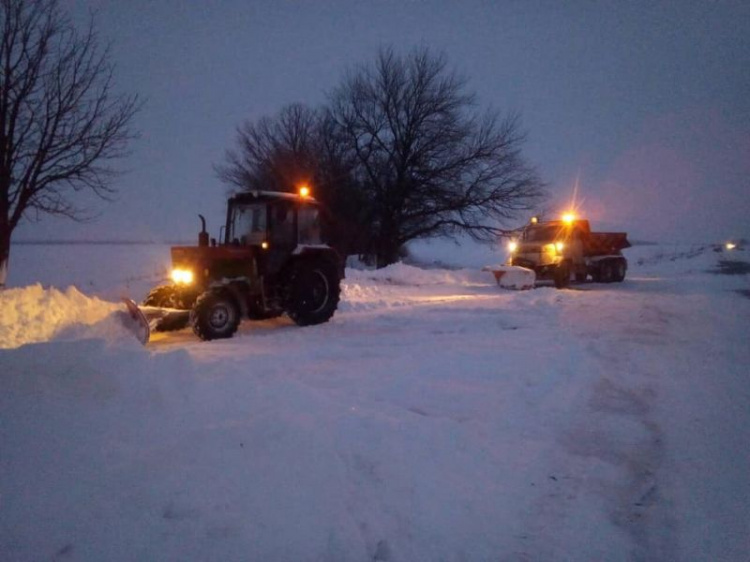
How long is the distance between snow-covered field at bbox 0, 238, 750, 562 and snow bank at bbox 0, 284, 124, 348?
0.51 ft

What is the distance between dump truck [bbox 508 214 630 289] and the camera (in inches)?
792

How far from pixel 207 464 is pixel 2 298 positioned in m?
6.52

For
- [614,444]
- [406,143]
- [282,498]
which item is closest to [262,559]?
[282,498]

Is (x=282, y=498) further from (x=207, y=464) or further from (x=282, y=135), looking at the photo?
(x=282, y=135)

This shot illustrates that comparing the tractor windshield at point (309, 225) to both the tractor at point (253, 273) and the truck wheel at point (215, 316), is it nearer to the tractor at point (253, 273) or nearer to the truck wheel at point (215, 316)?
the tractor at point (253, 273)

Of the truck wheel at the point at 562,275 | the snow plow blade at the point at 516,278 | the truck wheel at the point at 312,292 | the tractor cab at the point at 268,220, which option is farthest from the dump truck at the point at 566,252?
the tractor cab at the point at 268,220

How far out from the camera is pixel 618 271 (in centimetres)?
2306

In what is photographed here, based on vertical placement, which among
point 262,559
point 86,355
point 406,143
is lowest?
point 262,559

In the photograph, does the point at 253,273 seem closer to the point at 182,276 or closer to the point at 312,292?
the point at 182,276

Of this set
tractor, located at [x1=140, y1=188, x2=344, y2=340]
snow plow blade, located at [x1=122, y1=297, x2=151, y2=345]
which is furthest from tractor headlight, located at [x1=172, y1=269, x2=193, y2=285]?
snow plow blade, located at [x1=122, y1=297, x2=151, y2=345]

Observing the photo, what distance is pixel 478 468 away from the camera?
4.06 m

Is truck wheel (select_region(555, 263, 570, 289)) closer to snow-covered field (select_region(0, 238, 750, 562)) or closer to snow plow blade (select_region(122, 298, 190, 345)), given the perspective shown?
snow-covered field (select_region(0, 238, 750, 562))

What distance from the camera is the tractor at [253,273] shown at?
349 inches

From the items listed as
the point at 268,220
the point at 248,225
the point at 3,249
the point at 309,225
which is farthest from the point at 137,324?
the point at 3,249
